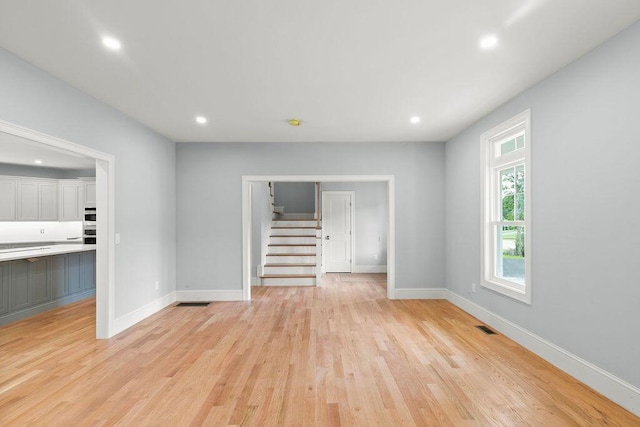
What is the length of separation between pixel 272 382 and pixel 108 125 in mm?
3389

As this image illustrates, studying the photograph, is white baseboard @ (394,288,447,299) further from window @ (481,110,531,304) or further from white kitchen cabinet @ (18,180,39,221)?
white kitchen cabinet @ (18,180,39,221)

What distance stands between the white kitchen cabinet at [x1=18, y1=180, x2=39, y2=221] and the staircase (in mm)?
4978

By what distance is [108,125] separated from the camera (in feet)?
12.0

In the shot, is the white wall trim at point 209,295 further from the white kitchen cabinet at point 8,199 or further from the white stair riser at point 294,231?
the white kitchen cabinet at point 8,199

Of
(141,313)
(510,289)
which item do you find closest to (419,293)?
(510,289)

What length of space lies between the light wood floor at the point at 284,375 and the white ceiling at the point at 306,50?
269cm

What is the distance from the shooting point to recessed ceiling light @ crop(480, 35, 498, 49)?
230 cm

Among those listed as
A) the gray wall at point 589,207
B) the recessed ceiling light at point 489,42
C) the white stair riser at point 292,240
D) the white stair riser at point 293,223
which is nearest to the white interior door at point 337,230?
the white stair riser at point 293,223

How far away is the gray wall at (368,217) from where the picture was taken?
26.4 feet

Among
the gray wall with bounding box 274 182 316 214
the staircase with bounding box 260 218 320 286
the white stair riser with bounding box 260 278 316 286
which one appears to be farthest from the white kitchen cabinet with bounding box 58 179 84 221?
the gray wall with bounding box 274 182 316 214

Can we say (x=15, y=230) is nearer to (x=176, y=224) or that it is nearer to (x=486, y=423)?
(x=176, y=224)

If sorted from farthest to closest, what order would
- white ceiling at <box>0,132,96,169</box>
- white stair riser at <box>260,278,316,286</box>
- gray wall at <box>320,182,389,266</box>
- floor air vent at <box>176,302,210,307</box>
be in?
gray wall at <box>320,182,389,266</box> → white stair riser at <box>260,278,316,286</box> → floor air vent at <box>176,302,210,307</box> → white ceiling at <box>0,132,96,169</box>

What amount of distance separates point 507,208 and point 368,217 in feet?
14.5

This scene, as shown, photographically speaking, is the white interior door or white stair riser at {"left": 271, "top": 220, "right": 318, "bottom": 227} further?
the white interior door
